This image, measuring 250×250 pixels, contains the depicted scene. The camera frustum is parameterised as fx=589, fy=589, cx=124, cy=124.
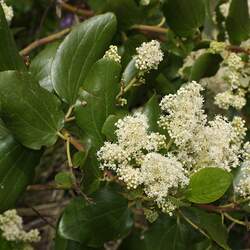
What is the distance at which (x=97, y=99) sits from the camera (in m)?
1.19

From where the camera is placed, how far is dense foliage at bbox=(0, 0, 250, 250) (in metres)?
1.08

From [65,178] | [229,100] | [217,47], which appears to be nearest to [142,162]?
[65,178]

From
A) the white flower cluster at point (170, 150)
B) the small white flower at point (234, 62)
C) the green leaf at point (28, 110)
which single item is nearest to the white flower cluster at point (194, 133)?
the white flower cluster at point (170, 150)

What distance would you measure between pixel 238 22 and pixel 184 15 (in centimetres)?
14

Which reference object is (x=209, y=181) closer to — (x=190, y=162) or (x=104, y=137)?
(x=190, y=162)

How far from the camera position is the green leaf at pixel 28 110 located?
1.12m

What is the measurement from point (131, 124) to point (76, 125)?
0.28 metres

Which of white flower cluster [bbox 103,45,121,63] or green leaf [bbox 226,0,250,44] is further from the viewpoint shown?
green leaf [bbox 226,0,250,44]

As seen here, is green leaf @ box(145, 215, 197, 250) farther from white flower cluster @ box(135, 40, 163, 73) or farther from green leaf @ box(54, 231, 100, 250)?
white flower cluster @ box(135, 40, 163, 73)

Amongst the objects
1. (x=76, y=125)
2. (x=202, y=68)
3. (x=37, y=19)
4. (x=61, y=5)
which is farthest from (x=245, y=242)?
(x=37, y=19)

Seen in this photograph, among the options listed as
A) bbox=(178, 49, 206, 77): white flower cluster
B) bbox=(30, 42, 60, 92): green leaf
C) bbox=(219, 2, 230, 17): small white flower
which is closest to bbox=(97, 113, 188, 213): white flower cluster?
bbox=(30, 42, 60, 92): green leaf

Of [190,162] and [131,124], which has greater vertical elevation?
[131,124]

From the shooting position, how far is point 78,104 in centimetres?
121

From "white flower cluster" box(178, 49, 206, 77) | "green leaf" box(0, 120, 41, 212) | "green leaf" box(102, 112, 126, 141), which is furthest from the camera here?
"white flower cluster" box(178, 49, 206, 77)
